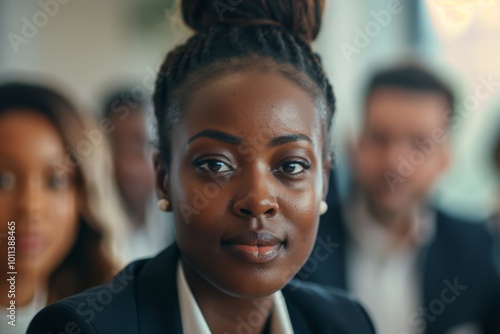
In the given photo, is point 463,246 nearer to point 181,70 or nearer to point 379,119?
point 379,119

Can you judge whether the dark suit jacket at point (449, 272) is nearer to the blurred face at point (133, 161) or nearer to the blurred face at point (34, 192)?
the blurred face at point (133, 161)

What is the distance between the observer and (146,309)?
585 mm

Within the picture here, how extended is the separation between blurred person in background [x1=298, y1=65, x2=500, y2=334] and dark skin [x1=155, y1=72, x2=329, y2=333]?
420 millimetres

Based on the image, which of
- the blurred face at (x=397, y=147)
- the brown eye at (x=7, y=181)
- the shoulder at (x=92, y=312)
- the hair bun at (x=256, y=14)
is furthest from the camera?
Answer: the blurred face at (x=397, y=147)

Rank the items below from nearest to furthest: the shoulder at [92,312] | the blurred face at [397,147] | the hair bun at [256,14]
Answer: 1. the shoulder at [92,312]
2. the hair bun at [256,14]
3. the blurred face at [397,147]

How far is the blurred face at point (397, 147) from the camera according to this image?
104 centimetres

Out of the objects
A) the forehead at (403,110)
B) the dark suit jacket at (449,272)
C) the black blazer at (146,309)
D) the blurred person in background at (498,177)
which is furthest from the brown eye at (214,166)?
the blurred person in background at (498,177)

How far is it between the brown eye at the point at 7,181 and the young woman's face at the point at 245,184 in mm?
278

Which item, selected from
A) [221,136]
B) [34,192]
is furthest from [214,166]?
[34,192]

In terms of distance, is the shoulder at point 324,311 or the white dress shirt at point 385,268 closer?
the shoulder at point 324,311

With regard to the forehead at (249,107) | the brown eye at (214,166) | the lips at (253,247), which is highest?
the forehead at (249,107)

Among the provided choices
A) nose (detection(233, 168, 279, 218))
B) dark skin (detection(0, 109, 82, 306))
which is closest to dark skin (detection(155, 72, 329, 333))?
nose (detection(233, 168, 279, 218))

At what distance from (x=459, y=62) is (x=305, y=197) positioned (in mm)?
632

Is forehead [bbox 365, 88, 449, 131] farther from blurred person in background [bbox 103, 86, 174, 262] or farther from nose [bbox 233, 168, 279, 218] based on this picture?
nose [bbox 233, 168, 279, 218]
